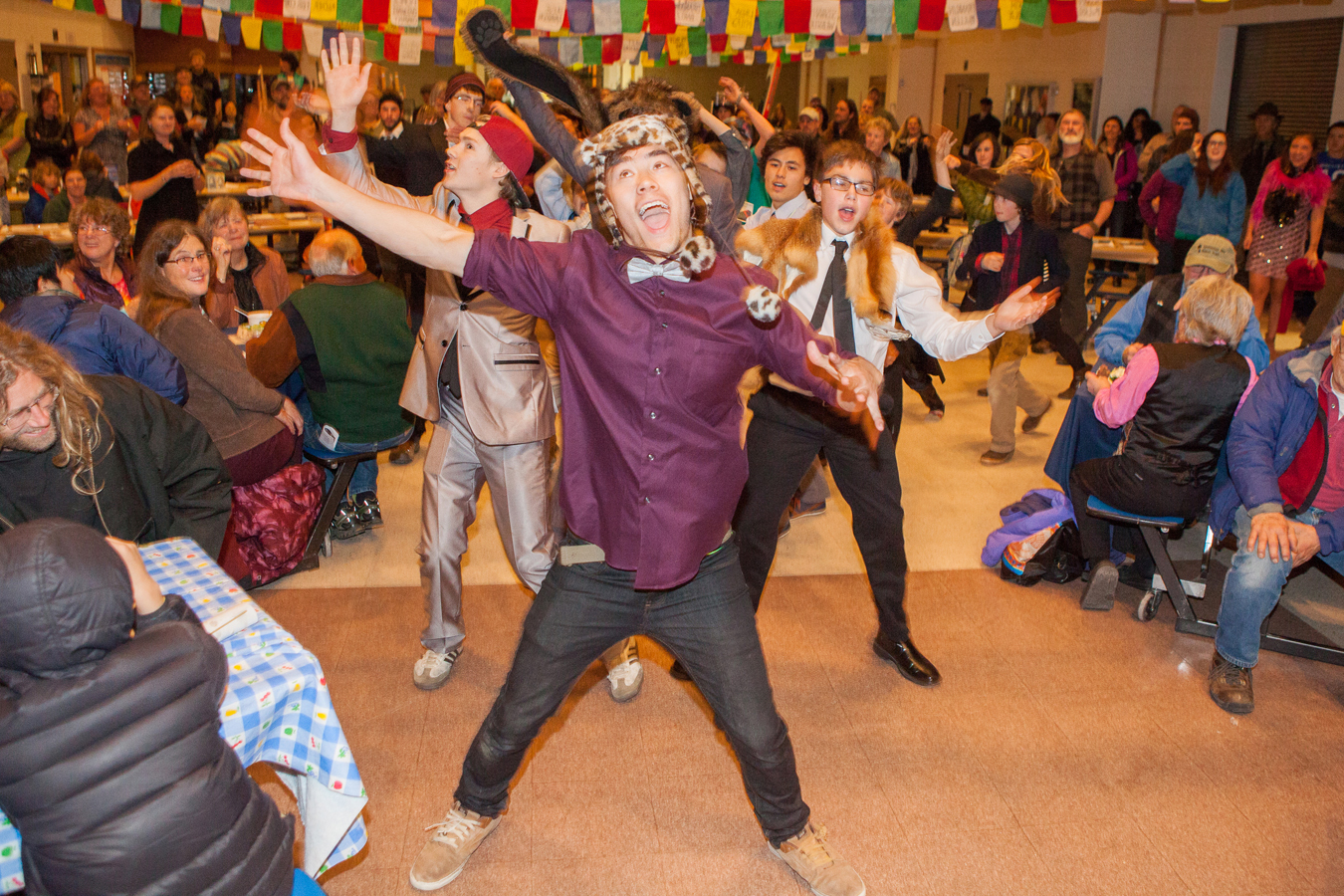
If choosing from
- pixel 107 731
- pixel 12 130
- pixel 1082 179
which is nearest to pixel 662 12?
pixel 1082 179

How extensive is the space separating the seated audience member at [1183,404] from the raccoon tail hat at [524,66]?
2.08 m

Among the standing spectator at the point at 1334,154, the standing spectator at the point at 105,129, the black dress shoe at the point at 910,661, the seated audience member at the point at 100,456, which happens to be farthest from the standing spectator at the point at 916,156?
the seated audience member at the point at 100,456

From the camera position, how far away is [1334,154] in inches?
334

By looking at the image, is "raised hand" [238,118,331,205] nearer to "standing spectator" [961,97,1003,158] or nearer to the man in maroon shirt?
the man in maroon shirt

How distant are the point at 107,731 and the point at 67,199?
711 cm

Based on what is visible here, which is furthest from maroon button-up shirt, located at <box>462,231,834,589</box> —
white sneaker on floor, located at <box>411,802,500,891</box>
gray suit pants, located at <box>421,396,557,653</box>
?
gray suit pants, located at <box>421,396,557,653</box>

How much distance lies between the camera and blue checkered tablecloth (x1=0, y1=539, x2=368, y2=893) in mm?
1951

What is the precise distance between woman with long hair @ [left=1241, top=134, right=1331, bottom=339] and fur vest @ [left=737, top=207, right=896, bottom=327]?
6067 mm

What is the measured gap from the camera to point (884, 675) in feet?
11.3

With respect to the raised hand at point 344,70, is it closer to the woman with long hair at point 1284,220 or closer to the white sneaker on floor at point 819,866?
the white sneaker on floor at point 819,866

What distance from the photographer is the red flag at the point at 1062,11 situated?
7941 millimetres

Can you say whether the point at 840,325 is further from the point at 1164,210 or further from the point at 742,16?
the point at 1164,210

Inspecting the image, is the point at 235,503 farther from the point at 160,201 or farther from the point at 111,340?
the point at 160,201

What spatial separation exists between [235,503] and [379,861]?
1.85m
